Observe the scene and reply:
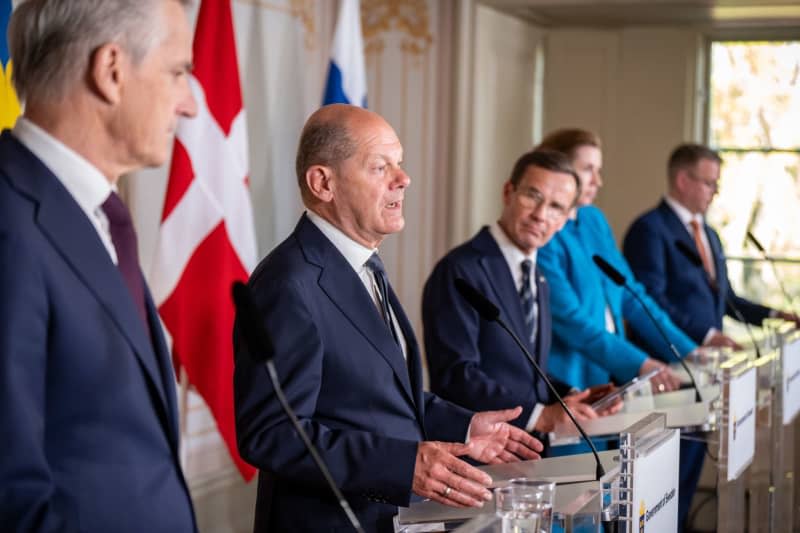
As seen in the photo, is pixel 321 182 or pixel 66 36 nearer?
pixel 66 36

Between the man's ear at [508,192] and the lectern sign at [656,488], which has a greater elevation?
the man's ear at [508,192]

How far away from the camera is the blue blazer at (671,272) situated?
4.96 meters

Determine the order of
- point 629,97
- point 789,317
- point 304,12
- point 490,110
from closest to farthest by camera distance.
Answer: point 789,317 → point 304,12 → point 490,110 → point 629,97

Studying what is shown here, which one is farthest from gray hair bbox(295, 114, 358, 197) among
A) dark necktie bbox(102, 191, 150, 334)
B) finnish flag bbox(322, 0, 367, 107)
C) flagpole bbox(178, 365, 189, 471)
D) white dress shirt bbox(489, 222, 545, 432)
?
finnish flag bbox(322, 0, 367, 107)

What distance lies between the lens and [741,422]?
2.87 metres

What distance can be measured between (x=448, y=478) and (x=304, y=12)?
3865mm

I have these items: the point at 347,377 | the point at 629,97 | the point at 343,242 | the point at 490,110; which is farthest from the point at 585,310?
the point at 629,97

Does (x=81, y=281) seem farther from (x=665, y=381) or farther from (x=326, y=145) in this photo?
(x=665, y=381)

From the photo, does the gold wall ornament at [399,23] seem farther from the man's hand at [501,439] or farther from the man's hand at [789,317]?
the man's hand at [501,439]

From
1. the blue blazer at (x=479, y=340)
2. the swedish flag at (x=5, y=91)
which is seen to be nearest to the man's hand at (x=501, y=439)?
the blue blazer at (x=479, y=340)

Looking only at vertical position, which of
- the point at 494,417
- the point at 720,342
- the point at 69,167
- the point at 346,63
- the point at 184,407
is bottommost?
the point at 184,407

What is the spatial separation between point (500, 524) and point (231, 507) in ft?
12.0

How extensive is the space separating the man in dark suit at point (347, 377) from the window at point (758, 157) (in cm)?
439

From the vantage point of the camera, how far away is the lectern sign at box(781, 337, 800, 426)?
346cm
